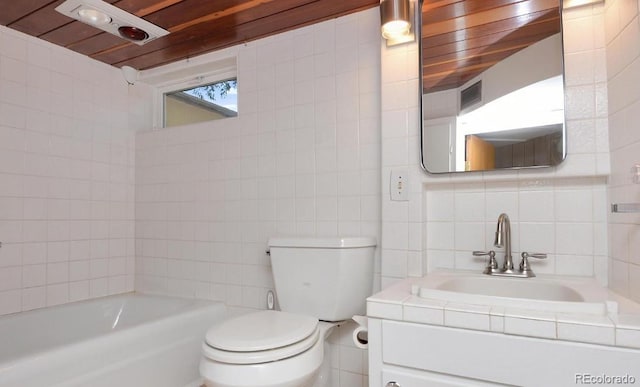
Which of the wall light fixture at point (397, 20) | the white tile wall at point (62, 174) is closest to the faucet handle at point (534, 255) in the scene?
the wall light fixture at point (397, 20)

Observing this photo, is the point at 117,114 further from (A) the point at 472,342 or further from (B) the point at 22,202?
(A) the point at 472,342

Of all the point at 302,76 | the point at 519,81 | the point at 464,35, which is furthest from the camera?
the point at 302,76

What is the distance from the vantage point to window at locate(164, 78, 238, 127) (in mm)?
2432

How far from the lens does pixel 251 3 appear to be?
5.96 feet

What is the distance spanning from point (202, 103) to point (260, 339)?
5.60 ft

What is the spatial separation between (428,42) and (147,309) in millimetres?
2075

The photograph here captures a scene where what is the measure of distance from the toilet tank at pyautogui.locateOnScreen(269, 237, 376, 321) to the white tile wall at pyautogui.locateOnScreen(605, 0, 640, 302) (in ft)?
2.94

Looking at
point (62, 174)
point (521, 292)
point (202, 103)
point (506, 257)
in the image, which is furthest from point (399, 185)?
point (62, 174)

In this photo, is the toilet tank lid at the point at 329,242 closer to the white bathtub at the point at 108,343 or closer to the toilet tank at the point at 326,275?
the toilet tank at the point at 326,275

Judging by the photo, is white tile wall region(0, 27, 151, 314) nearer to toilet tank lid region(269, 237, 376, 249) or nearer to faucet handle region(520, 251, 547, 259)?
toilet tank lid region(269, 237, 376, 249)

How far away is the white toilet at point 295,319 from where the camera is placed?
51.4 inches

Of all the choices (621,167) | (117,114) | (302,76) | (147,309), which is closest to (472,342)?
(621,167)

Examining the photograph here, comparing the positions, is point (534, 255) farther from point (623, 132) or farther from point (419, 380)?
point (419, 380)

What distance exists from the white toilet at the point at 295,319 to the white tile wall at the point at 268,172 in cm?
19
